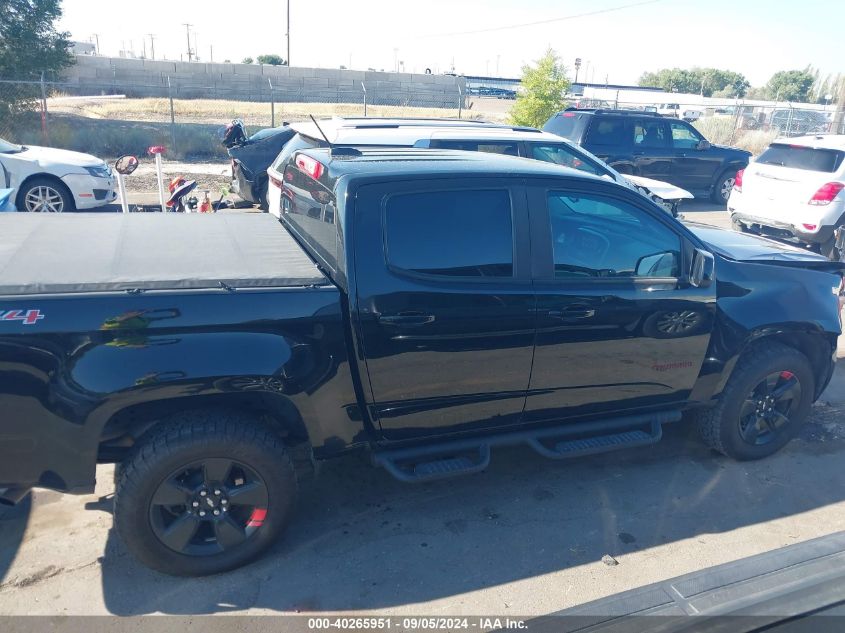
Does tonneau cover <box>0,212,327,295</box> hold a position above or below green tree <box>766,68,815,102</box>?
below

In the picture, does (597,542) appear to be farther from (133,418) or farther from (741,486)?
(133,418)

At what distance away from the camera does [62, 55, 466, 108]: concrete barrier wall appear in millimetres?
40469

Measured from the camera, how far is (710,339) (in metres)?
3.95

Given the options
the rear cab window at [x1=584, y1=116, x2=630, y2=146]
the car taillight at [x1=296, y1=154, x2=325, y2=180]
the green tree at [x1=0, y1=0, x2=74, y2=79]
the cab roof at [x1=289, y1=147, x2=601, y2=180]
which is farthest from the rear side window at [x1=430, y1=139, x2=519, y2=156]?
the green tree at [x1=0, y1=0, x2=74, y2=79]

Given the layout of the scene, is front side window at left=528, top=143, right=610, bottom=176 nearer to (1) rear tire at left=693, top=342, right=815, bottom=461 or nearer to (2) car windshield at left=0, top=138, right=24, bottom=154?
(1) rear tire at left=693, top=342, right=815, bottom=461

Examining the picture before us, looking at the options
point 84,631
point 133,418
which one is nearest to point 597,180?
point 133,418

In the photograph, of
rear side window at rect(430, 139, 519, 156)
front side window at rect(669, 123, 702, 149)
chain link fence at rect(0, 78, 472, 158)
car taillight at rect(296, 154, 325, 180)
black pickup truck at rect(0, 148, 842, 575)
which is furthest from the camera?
chain link fence at rect(0, 78, 472, 158)

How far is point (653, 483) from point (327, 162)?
9.03ft

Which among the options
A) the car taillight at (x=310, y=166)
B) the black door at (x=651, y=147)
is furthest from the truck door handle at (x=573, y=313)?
the black door at (x=651, y=147)

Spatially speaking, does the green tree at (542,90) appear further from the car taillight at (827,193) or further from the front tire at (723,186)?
the car taillight at (827,193)

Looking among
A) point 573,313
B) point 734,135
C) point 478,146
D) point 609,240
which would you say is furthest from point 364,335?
point 734,135

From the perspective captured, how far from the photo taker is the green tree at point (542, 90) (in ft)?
55.5

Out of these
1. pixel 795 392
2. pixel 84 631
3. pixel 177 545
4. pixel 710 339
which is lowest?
pixel 84 631

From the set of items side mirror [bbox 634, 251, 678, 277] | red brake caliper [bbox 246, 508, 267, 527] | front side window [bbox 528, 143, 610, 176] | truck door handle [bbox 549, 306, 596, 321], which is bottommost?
red brake caliper [bbox 246, 508, 267, 527]
